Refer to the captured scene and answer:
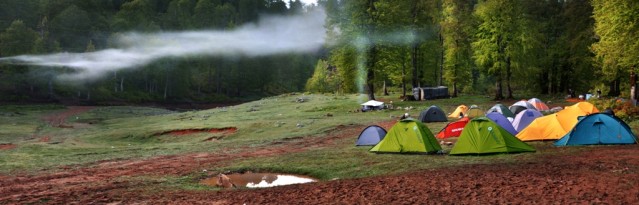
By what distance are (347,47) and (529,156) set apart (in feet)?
118

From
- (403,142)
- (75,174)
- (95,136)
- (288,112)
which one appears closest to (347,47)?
(288,112)

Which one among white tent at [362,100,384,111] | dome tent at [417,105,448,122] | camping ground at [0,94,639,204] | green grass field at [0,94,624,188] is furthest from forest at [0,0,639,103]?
camping ground at [0,94,639,204]

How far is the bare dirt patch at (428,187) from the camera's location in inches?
465

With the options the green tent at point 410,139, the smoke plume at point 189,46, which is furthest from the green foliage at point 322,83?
the green tent at point 410,139

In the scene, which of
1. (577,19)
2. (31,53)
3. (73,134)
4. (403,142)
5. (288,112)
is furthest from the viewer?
(31,53)

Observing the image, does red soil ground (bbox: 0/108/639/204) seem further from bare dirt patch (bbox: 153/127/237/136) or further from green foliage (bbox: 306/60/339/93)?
green foliage (bbox: 306/60/339/93)

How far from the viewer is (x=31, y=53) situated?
257 ft

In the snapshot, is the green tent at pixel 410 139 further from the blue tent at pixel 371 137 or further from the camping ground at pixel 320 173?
the blue tent at pixel 371 137

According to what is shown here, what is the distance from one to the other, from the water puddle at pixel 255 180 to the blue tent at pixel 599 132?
11484mm

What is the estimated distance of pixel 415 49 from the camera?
5706 cm

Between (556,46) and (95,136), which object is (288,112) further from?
(556,46)

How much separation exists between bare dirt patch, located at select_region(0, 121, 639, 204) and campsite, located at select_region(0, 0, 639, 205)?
0.09 meters

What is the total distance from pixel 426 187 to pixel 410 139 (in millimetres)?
6978

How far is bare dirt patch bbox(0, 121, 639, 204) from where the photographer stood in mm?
11820
